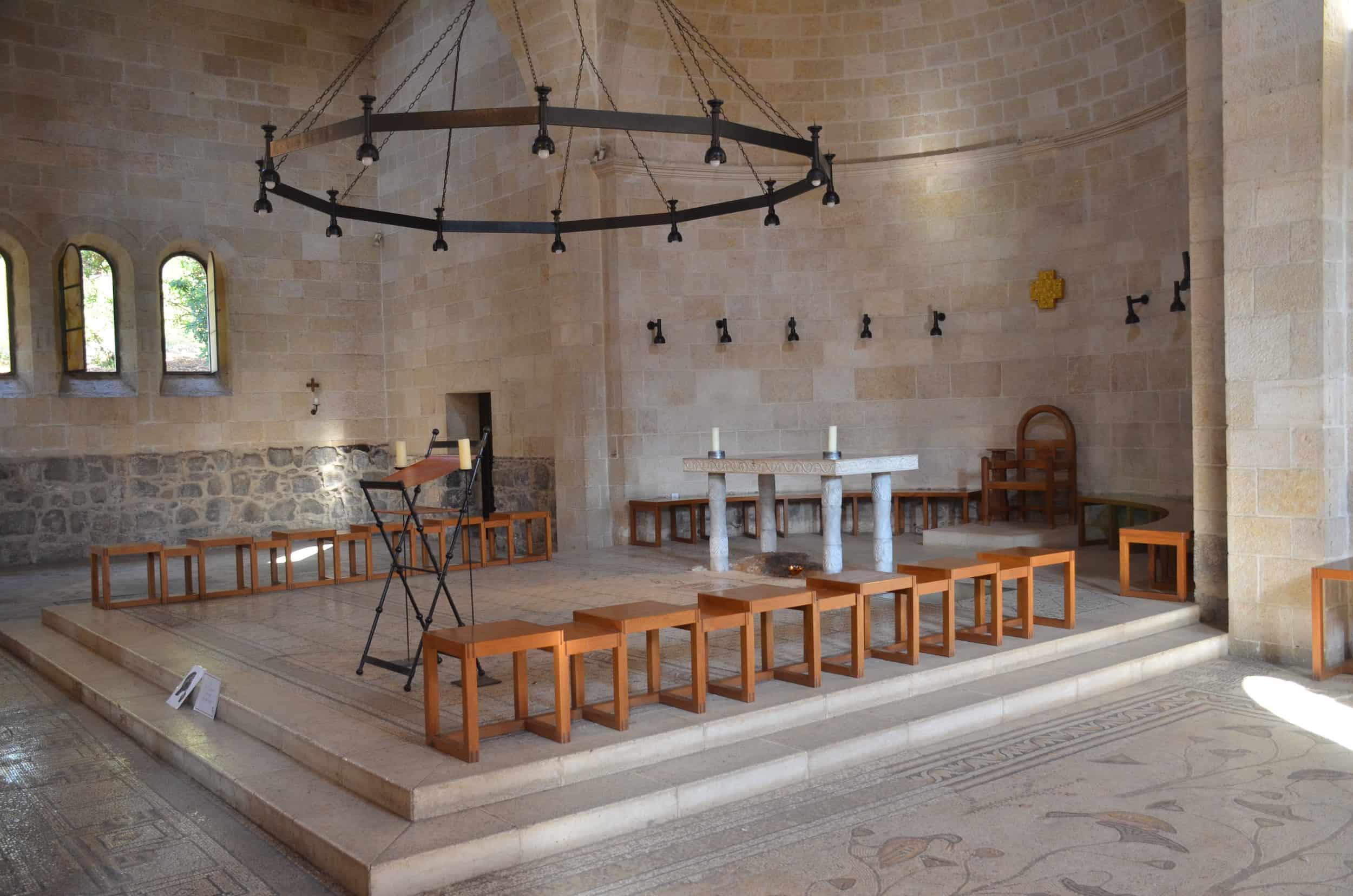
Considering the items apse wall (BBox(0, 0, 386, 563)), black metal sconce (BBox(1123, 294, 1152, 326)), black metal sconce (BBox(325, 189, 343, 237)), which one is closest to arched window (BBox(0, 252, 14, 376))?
apse wall (BBox(0, 0, 386, 563))

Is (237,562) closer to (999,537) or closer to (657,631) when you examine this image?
(657,631)

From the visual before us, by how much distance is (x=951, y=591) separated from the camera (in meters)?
5.34

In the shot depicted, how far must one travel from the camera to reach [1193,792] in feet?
12.7

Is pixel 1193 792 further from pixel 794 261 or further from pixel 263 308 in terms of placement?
pixel 263 308

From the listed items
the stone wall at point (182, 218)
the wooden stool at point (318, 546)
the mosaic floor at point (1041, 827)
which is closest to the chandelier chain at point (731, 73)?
the stone wall at point (182, 218)

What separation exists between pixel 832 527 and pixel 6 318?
8.46 meters

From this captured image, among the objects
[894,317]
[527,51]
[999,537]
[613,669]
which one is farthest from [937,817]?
[527,51]

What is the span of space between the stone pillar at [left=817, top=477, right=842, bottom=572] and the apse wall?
23.5ft

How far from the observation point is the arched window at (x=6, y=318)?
10.3 m

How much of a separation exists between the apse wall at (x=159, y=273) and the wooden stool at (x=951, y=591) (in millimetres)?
8487

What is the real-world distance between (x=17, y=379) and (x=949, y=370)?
904 cm

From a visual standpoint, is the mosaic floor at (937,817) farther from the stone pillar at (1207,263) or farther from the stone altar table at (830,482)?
the stone altar table at (830,482)

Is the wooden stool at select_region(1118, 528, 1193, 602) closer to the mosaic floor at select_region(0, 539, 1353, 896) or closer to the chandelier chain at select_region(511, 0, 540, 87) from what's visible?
the mosaic floor at select_region(0, 539, 1353, 896)

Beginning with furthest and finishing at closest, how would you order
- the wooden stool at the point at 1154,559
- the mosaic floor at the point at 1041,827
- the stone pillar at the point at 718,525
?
the stone pillar at the point at 718,525, the wooden stool at the point at 1154,559, the mosaic floor at the point at 1041,827
